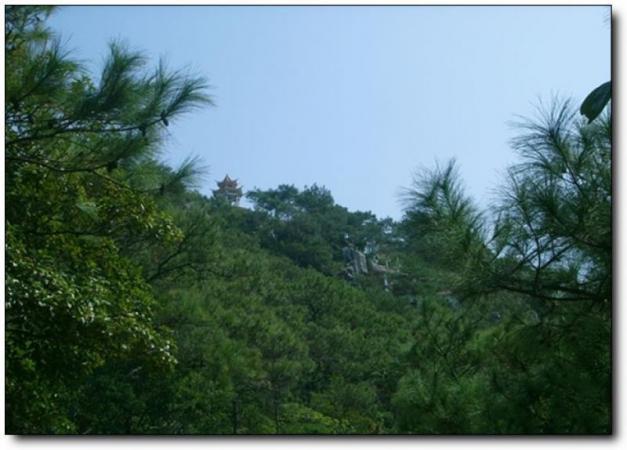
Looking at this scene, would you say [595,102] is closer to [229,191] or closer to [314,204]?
[229,191]

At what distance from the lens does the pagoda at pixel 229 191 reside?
4629 mm

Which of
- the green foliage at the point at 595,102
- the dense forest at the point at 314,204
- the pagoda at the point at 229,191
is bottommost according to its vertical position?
the green foliage at the point at 595,102

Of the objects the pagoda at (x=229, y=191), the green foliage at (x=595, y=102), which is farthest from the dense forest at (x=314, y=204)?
the green foliage at (x=595, y=102)

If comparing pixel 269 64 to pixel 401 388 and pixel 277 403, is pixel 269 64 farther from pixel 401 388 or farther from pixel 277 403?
pixel 277 403

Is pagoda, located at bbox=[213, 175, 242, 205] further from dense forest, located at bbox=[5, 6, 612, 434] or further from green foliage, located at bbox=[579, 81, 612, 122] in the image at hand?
green foliage, located at bbox=[579, 81, 612, 122]

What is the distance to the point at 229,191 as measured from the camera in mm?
4996

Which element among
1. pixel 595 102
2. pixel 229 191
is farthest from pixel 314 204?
pixel 595 102

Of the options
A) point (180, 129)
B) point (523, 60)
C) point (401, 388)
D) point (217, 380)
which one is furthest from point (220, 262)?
point (523, 60)

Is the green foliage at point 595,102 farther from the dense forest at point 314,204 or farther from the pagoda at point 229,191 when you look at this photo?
the pagoda at point 229,191

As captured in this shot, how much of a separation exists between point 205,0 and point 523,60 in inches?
46.8

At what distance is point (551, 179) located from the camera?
2941 millimetres

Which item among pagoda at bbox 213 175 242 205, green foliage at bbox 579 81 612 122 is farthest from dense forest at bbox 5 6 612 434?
green foliage at bbox 579 81 612 122

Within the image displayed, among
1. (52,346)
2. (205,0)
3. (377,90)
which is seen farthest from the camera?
(377,90)

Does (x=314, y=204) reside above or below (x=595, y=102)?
above
